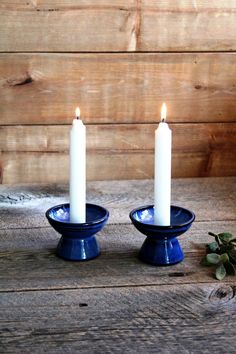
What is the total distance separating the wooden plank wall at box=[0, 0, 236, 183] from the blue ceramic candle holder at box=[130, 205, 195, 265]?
0.69 m

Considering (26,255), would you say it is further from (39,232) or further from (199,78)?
(199,78)

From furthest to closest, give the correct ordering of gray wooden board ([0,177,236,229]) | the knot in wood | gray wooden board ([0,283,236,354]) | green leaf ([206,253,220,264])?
gray wooden board ([0,177,236,229]), green leaf ([206,253,220,264]), the knot in wood, gray wooden board ([0,283,236,354])

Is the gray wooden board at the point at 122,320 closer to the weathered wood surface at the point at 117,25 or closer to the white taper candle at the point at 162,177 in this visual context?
the white taper candle at the point at 162,177

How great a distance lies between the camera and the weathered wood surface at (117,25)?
5.23 ft

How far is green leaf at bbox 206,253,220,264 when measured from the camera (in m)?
0.99

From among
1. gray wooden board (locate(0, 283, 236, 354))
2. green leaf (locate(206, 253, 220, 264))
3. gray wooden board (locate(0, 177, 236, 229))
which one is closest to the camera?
gray wooden board (locate(0, 283, 236, 354))

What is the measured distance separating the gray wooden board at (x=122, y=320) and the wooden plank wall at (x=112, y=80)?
0.82m

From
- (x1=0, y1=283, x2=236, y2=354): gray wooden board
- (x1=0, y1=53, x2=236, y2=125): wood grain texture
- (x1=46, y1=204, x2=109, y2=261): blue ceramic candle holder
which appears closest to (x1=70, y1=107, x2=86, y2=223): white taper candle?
(x1=46, y1=204, x2=109, y2=261): blue ceramic candle holder

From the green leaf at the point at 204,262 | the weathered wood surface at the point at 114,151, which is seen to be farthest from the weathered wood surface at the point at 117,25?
the green leaf at the point at 204,262

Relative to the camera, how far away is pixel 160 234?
97 centimetres

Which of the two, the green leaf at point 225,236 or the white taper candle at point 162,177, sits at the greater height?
the white taper candle at point 162,177

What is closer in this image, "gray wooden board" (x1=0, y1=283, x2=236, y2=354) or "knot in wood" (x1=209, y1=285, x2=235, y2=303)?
"gray wooden board" (x1=0, y1=283, x2=236, y2=354)

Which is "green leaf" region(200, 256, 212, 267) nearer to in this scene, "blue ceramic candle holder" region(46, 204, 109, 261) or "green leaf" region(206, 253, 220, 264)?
"green leaf" region(206, 253, 220, 264)

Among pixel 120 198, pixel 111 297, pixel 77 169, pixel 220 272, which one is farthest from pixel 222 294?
pixel 120 198
